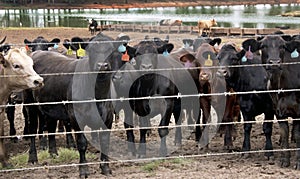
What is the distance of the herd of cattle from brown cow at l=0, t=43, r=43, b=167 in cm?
1

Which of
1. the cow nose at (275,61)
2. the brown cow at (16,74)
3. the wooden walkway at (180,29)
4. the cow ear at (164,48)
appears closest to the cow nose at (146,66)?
the cow ear at (164,48)

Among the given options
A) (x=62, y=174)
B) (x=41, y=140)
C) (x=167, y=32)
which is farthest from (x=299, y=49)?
(x=167, y=32)

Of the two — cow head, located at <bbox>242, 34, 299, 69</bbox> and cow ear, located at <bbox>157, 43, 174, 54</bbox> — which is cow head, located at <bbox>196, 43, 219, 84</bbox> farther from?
cow head, located at <bbox>242, 34, 299, 69</bbox>

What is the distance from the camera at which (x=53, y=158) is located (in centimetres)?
890

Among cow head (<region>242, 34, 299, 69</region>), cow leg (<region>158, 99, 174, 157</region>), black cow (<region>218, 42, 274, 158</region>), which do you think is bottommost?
cow leg (<region>158, 99, 174, 157</region>)

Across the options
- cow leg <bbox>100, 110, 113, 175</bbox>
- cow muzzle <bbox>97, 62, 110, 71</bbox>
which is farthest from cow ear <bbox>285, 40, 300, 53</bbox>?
cow leg <bbox>100, 110, 113, 175</bbox>

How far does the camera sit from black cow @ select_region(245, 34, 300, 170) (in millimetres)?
7938

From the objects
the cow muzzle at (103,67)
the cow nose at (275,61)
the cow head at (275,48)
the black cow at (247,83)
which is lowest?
the black cow at (247,83)

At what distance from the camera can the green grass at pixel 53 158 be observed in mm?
8641

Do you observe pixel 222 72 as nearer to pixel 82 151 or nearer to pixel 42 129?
pixel 82 151

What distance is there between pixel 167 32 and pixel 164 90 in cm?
2422

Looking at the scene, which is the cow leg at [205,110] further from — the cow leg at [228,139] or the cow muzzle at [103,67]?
the cow muzzle at [103,67]

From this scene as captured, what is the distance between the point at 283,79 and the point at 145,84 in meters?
2.41

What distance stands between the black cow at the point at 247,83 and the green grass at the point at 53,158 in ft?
8.64
